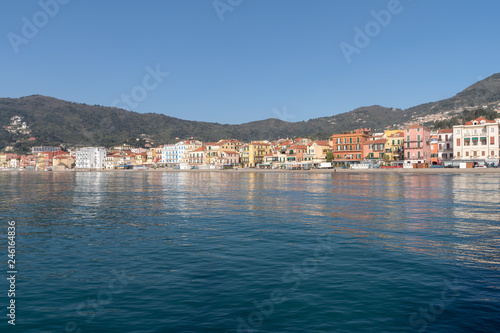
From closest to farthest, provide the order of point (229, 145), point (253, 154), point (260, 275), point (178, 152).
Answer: point (260, 275) < point (253, 154) < point (229, 145) < point (178, 152)

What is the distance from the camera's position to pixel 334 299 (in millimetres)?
10656

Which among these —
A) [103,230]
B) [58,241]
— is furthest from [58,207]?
[58,241]

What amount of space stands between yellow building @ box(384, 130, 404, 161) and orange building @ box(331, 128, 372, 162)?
25.1 feet

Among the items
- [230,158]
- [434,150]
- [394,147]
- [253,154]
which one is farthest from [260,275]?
[230,158]

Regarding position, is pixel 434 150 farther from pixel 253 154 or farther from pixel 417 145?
pixel 253 154

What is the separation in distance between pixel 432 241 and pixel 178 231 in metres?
12.8

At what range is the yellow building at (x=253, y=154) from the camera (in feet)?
504

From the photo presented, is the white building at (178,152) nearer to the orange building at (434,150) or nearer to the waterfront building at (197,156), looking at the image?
the waterfront building at (197,156)

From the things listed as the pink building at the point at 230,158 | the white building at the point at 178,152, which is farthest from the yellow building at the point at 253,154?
the white building at the point at 178,152

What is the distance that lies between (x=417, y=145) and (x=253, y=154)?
67211 millimetres

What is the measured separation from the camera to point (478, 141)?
9206cm

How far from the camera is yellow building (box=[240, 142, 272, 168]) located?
504ft

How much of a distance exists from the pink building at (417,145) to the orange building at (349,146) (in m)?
14.4

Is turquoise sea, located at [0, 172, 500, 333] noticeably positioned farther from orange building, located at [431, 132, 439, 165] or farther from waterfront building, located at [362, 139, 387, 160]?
waterfront building, located at [362, 139, 387, 160]
